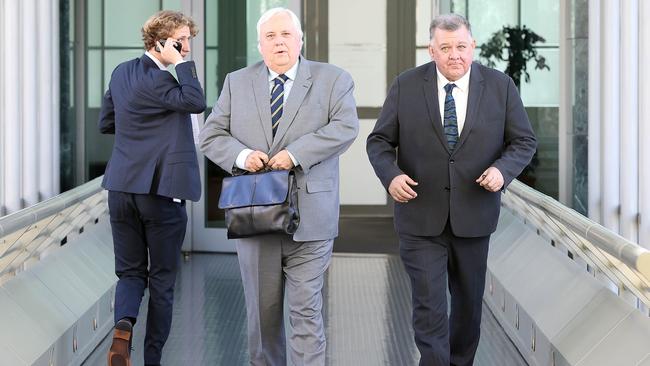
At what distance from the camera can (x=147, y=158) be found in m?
5.17

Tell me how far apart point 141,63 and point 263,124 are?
3.39 feet

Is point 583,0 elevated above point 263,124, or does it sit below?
above

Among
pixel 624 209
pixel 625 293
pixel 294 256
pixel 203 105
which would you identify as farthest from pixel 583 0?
pixel 294 256

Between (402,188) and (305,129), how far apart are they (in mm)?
443

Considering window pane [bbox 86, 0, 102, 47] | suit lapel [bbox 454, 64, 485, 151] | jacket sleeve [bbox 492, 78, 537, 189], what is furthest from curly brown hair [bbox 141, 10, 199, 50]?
window pane [bbox 86, 0, 102, 47]

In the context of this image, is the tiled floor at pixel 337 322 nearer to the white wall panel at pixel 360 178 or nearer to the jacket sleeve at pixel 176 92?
the jacket sleeve at pixel 176 92

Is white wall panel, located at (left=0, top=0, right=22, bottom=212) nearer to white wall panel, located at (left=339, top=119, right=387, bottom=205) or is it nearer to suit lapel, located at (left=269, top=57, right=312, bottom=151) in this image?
suit lapel, located at (left=269, top=57, right=312, bottom=151)

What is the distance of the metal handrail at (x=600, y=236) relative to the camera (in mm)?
3617

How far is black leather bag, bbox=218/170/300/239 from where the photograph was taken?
427 centimetres

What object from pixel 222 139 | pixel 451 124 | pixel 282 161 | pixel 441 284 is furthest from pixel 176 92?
pixel 441 284

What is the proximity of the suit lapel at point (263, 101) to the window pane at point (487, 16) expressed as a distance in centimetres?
641

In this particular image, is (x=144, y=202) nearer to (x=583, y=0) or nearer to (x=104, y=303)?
(x=104, y=303)

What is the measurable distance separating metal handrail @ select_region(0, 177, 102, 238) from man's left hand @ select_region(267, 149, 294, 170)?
1.06 m

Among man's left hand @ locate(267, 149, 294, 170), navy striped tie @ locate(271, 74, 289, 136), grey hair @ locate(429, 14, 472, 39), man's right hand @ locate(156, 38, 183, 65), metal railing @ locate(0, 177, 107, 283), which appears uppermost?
grey hair @ locate(429, 14, 472, 39)
